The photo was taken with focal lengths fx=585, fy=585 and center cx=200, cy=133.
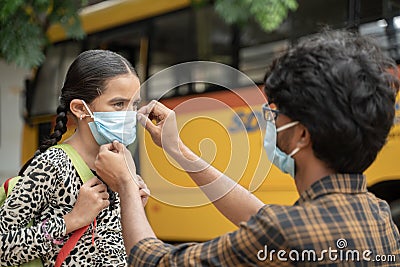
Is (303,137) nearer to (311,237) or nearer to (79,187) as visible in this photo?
(311,237)

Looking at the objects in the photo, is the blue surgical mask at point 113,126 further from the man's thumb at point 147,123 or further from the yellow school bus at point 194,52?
the yellow school bus at point 194,52

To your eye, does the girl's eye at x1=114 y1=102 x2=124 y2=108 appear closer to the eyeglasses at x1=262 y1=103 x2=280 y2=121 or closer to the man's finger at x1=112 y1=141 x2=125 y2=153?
the man's finger at x1=112 y1=141 x2=125 y2=153

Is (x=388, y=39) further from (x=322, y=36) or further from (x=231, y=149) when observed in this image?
(x=322, y=36)

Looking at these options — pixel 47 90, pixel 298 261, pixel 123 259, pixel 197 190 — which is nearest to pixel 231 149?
pixel 197 190

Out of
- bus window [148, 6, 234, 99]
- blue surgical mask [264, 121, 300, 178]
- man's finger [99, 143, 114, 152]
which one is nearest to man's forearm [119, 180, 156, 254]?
man's finger [99, 143, 114, 152]

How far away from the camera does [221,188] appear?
1.91 m

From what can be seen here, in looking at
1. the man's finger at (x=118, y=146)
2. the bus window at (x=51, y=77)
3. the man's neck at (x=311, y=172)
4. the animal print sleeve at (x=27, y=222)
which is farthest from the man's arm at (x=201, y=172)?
the bus window at (x=51, y=77)

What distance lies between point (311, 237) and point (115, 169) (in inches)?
24.9

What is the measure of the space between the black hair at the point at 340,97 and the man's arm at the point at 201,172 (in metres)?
0.55

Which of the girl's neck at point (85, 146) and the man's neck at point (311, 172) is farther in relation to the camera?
the girl's neck at point (85, 146)

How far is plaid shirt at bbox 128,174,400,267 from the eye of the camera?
4.19 feet

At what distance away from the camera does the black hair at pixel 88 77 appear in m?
1.99

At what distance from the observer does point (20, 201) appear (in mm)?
1776

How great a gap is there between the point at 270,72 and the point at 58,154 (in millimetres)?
785
